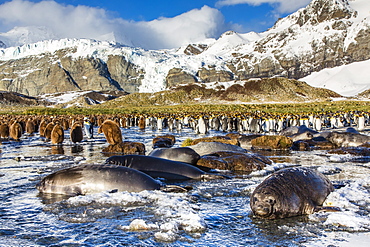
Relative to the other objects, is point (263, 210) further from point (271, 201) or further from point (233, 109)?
point (233, 109)

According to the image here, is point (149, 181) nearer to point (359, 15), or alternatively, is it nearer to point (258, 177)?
point (258, 177)

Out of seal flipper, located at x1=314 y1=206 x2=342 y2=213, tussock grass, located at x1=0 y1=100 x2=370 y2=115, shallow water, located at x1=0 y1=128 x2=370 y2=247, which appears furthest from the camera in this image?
tussock grass, located at x1=0 y1=100 x2=370 y2=115

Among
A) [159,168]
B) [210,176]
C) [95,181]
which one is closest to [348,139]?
[210,176]

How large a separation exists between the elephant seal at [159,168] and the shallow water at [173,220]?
60 centimetres

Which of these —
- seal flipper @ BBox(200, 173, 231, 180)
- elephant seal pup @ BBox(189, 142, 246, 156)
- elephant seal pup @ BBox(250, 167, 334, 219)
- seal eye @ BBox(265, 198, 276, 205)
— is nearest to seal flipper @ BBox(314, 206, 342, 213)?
elephant seal pup @ BBox(250, 167, 334, 219)

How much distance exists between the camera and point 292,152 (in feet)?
40.3

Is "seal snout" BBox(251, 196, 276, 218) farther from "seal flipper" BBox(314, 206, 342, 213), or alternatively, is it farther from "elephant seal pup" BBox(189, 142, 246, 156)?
"elephant seal pup" BBox(189, 142, 246, 156)

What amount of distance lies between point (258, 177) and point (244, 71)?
178m

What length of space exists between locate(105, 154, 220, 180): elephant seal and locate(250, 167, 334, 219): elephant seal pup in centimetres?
261

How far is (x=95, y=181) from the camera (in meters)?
6.16

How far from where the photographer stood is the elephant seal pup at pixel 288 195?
4740 mm

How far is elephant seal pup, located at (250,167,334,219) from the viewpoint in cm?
474

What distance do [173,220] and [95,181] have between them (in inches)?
83.4

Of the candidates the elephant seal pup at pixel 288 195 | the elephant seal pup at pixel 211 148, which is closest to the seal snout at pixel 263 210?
the elephant seal pup at pixel 288 195
